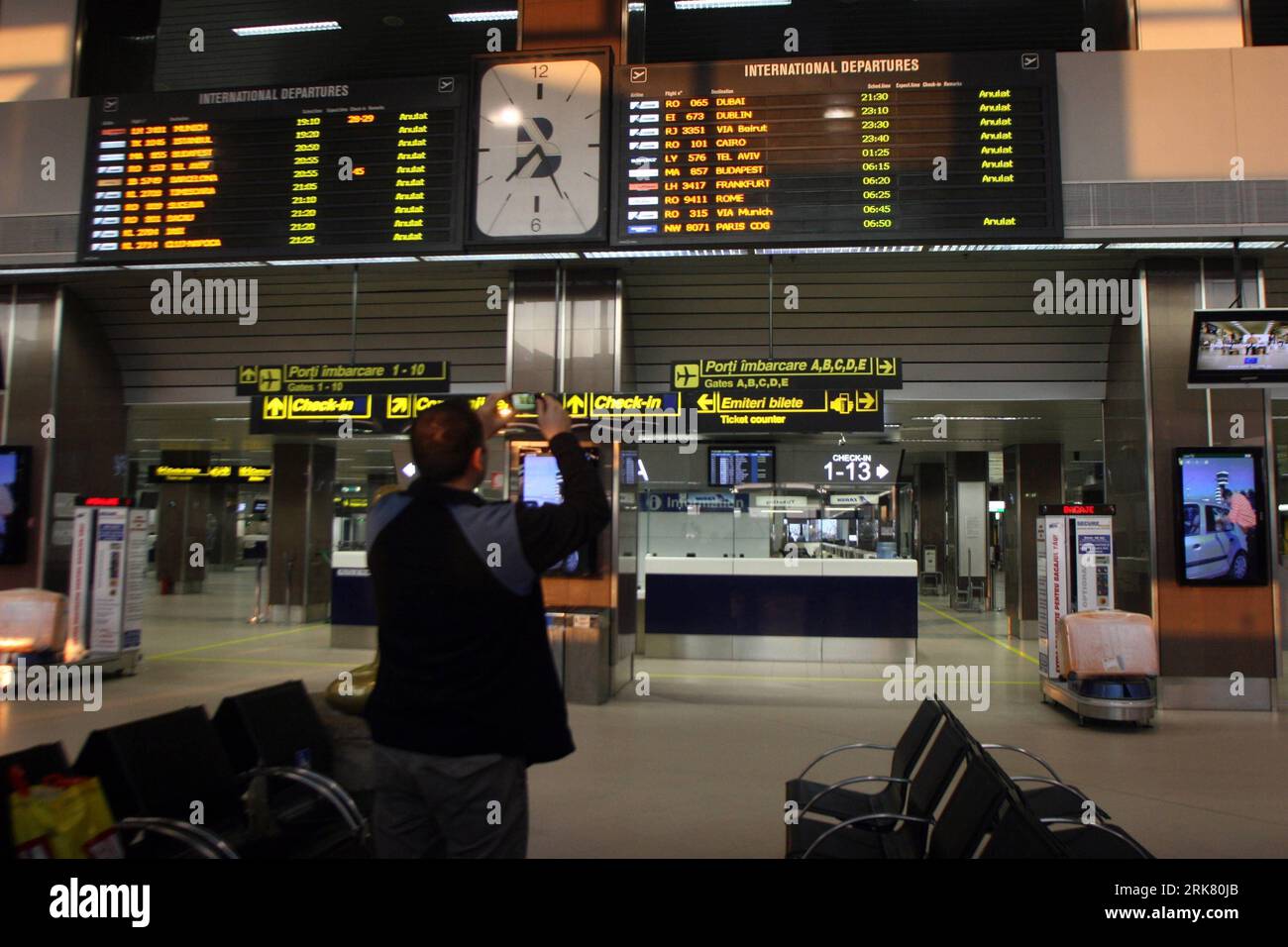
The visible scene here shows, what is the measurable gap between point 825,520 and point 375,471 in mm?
13585

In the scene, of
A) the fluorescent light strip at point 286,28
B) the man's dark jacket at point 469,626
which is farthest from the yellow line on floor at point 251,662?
the man's dark jacket at point 469,626

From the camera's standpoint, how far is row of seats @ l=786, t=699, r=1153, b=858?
2350 millimetres

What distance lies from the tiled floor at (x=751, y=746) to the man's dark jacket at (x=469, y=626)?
2571mm

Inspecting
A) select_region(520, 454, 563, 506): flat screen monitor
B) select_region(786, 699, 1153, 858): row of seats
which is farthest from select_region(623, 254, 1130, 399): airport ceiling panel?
select_region(786, 699, 1153, 858): row of seats

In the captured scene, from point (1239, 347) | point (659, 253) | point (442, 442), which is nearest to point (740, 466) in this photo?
point (659, 253)

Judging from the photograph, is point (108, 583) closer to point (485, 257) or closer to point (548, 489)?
point (548, 489)

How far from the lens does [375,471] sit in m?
24.1

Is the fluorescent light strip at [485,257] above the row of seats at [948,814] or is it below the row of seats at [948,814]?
above

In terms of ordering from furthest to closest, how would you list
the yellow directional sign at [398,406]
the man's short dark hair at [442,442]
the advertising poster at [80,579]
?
1. the advertising poster at [80,579]
2. the yellow directional sign at [398,406]
3. the man's short dark hair at [442,442]

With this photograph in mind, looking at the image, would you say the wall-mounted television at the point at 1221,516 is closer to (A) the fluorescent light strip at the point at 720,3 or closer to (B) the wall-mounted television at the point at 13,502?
(A) the fluorescent light strip at the point at 720,3

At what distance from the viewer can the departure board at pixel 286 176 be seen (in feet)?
24.0

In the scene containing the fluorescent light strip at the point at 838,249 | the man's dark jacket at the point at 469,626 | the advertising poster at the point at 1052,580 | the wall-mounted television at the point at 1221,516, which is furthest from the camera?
the advertising poster at the point at 1052,580

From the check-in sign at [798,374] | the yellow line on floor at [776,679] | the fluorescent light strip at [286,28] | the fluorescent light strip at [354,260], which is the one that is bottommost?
the yellow line on floor at [776,679]
